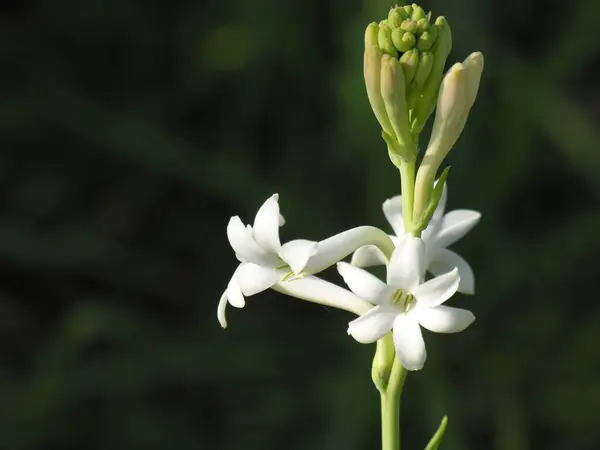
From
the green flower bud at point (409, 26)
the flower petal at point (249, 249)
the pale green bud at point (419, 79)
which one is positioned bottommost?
the flower petal at point (249, 249)


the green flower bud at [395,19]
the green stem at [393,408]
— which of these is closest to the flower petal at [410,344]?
the green stem at [393,408]

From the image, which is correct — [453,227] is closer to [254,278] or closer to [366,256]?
[366,256]

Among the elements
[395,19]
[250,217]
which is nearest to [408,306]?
[395,19]

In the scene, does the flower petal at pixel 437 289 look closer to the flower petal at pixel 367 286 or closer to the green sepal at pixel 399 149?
the flower petal at pixel 367 286

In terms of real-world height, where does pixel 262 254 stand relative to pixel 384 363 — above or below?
above

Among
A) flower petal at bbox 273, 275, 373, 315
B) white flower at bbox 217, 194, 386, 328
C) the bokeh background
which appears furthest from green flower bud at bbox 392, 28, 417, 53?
the bokeh background

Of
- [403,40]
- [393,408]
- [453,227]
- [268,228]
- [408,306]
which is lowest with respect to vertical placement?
[393,408]
